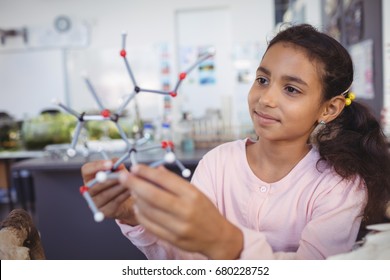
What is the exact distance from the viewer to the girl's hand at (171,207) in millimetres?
436

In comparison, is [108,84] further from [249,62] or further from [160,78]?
[249,62]

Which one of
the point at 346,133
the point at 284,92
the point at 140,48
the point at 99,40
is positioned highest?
the point at 99,40

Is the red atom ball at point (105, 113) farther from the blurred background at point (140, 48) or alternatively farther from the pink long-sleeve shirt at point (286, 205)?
the blurred background at point (140, 48)

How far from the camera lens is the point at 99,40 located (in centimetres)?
445

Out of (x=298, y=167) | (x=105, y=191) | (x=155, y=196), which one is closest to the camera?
(x=155, y=196)

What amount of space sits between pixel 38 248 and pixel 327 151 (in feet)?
1.98

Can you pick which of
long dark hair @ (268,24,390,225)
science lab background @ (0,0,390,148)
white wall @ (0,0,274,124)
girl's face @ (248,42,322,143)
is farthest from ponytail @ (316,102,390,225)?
white wall @ (0,0,274,124)

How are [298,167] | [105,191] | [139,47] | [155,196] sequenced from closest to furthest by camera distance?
[155,196]
[105,191]
[298,167]
[139,47]

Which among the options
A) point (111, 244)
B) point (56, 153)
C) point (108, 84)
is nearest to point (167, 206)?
point (111, 244)

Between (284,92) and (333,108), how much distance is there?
171 millimetres

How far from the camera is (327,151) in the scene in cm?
84

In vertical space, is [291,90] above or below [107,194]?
above

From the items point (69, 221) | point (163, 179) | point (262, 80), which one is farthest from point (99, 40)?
point (163, 179)

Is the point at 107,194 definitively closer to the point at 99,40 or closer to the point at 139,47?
the point at 139,47
